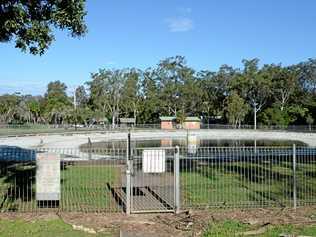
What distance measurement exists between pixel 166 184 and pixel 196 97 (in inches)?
3809

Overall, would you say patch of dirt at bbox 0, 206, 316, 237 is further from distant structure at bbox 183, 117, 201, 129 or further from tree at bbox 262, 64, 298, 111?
tree at bbox 262, 64, 298, 111

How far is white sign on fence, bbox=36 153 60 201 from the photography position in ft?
39.8

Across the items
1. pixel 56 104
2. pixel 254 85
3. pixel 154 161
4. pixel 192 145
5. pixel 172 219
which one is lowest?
pixel 172 219

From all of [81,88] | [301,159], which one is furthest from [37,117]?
[301,159]

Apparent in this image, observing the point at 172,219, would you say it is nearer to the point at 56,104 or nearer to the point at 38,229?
the point at 38,229

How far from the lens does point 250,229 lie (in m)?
10.2

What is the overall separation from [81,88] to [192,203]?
12073cm

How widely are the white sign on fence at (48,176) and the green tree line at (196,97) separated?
88.5m

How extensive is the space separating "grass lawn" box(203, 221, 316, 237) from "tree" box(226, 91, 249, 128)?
9119cm

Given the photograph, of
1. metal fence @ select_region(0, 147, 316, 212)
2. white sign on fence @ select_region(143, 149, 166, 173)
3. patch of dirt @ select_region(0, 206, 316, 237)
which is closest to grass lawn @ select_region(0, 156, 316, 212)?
metal fence @ select_region(0, 147, 316, 212)

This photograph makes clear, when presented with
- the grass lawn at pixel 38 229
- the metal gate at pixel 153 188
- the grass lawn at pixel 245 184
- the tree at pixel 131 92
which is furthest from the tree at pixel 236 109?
the grass lawn at pixel 38 229

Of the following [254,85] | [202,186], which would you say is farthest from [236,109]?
[202,186]

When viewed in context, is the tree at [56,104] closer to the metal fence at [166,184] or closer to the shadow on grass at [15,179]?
the shadow on grass at [15,179]

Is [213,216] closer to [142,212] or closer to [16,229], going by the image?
[142,212]
